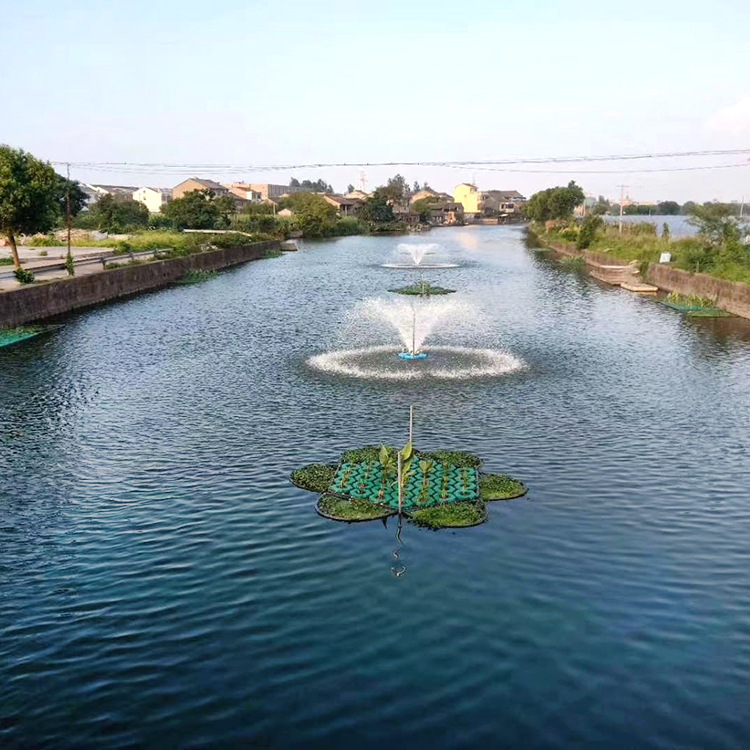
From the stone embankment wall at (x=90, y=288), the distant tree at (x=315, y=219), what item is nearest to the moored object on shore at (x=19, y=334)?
the stone embankment wall at (x=90, y=288)

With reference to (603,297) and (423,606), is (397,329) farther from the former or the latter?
(423,606)

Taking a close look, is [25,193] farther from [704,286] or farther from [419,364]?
[704,286]

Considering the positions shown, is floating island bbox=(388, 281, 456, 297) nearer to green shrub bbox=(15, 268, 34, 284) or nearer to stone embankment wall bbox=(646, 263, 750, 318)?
stone embankment wall bbox=(646, 263, 750, 318)

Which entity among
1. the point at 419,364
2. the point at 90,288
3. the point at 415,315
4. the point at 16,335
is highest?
the point at 90,288

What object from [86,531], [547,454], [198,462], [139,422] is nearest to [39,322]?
[139,422]

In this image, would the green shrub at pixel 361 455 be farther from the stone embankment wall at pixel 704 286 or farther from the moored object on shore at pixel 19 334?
the stone embankment wall at pixel 704 286

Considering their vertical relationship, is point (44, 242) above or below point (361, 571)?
above

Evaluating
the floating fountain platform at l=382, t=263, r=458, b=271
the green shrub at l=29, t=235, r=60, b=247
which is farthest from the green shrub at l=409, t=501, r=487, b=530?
the green shrub at l=29, t=235, r=60, b=247

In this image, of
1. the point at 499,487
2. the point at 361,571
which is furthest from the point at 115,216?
the point at 361,571
